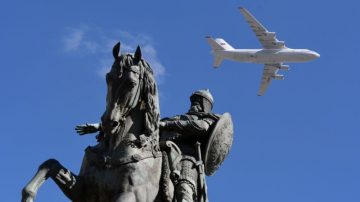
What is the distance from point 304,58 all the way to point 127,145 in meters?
81.5

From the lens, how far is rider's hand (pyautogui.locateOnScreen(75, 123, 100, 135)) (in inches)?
368

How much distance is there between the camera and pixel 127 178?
853 cm

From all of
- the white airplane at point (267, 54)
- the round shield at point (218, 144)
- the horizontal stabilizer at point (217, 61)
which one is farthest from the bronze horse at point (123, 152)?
the horizontal stabilizer at point (217, 61)

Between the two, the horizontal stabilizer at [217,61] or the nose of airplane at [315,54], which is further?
the horizontal stabilizer at [217,61]

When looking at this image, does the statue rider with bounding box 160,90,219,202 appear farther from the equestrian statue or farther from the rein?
the rein

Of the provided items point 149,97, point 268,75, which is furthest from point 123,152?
point 268,75

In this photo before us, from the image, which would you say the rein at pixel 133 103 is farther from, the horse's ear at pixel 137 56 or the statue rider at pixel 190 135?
the statue rider at pixel 190 135

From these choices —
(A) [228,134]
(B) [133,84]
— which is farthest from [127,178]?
(A) [228,134]

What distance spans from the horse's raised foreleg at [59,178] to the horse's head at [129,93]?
0.66 m

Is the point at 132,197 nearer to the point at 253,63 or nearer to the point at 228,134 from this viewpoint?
the point at 228,134

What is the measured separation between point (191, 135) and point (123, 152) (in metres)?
2.09

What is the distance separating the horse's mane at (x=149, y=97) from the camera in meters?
8.96

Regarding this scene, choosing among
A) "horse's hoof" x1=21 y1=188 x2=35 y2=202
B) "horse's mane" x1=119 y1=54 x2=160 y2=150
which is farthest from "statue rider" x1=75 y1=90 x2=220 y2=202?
"horse's hoof" x1=21 y1=188 x2=35 y2=202

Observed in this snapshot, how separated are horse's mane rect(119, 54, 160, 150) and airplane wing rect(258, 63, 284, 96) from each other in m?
87.0
